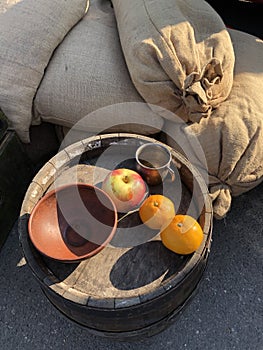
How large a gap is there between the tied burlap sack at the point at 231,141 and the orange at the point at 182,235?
0.49m

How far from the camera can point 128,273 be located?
4.52 feet

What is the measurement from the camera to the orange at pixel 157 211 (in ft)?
4.66

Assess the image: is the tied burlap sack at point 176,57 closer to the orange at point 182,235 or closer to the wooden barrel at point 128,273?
the wooden barrel at point 128,273

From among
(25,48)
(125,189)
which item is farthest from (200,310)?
(25,48)

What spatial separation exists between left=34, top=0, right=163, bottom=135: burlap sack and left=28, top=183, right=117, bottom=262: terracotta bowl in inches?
20.7

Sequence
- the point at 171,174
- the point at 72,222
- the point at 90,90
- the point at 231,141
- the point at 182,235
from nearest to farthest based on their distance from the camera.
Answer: the point at 182,235 → the point at 72,222 → the point at 171,174 → the point at 231,141 → the point at 90,90

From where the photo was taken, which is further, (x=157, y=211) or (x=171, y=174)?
(x=171, y=174)

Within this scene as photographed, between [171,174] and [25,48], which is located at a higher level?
[25,48]

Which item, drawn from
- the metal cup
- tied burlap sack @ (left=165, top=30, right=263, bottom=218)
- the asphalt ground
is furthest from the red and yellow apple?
the asphalt ground

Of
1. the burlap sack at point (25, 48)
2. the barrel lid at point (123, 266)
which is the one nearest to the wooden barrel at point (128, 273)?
the barrel lid at point (123, 266)

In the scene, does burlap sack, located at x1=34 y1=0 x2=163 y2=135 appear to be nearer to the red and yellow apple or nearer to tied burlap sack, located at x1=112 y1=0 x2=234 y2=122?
tied burlap sack, located at x1=112 y1=0 x2=234 y2=122

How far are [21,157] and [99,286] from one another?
0.98m

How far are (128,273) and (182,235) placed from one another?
249mm

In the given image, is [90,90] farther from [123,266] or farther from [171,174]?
[123,266]
